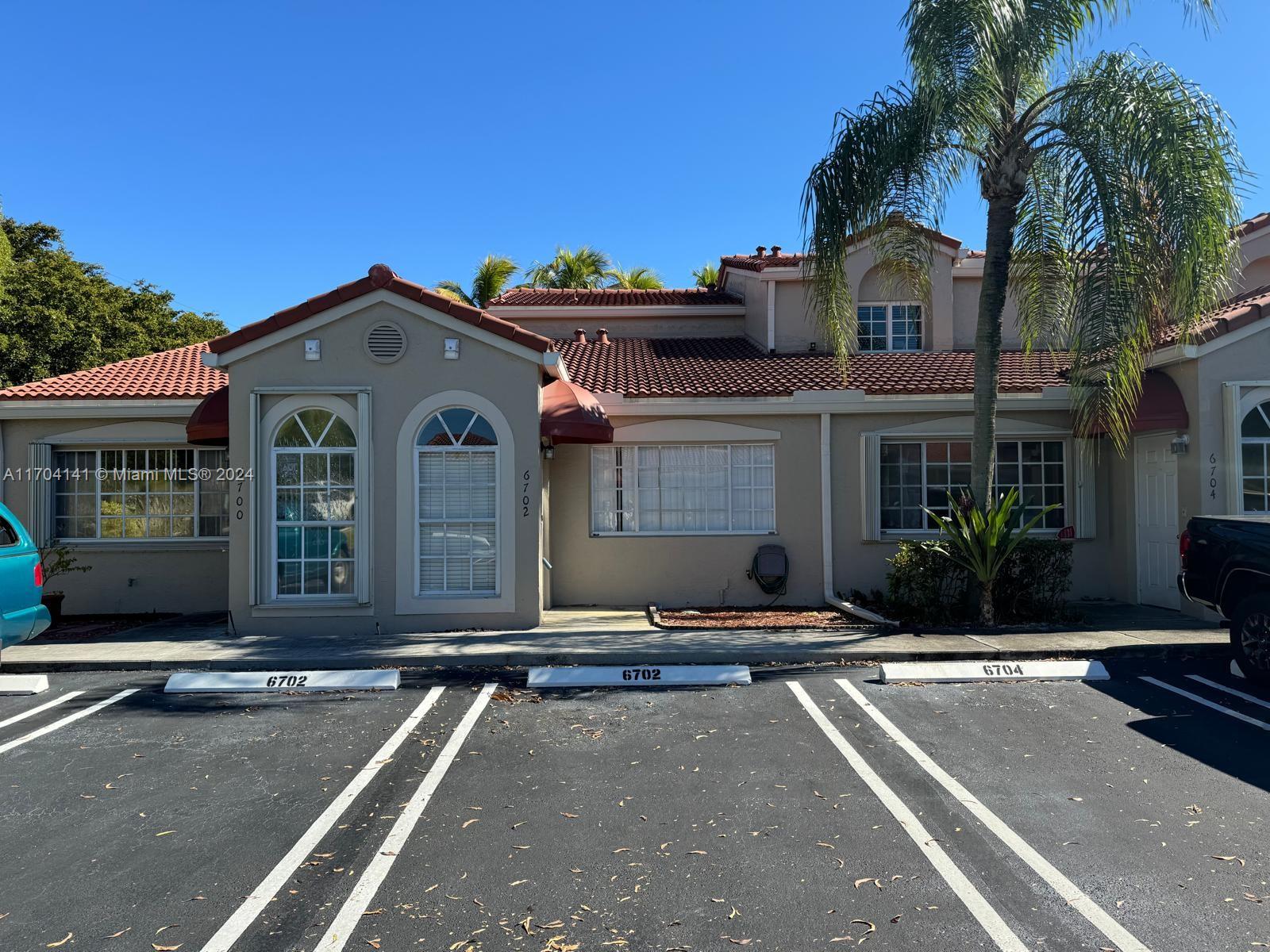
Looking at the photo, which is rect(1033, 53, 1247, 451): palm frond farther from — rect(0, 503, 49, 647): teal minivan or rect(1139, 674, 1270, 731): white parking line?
rect(0, 503, 49, 647): teal minivan

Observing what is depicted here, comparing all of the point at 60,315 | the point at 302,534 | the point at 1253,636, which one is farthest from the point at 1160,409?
the point at 60,315

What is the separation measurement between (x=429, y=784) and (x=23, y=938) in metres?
2.23

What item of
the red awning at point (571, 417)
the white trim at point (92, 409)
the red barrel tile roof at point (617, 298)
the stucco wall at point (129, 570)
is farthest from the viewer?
the red barrel tile roof at point (617, 298)

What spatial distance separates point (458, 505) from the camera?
415 inches

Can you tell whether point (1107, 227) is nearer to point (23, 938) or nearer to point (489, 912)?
point (489, 912)

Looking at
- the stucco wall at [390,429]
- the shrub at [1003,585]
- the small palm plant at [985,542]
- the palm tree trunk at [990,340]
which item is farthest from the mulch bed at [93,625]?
the palm tree trunk at [990,340]

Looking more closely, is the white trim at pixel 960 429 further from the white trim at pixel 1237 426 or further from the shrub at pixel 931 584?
the shrub at pixel 931 584

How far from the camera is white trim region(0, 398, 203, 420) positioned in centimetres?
1255

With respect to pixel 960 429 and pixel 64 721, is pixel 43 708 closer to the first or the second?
pixel 64 721

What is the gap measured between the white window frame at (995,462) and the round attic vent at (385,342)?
6918 millimetres

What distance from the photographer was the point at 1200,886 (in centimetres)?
399

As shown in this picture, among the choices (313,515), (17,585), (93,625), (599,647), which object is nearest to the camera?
(17,585)

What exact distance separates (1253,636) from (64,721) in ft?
33.3

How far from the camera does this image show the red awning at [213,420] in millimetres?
10845
